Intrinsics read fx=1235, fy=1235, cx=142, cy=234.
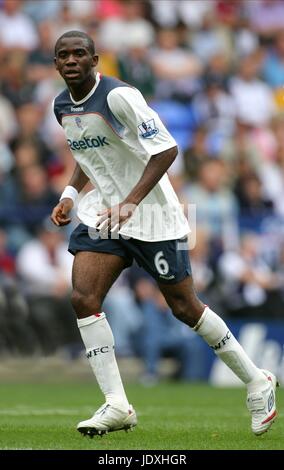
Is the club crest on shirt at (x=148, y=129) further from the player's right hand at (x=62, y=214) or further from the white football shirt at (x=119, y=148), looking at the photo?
the player's right hand at (x=62, y=214)

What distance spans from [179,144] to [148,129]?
10.8 m

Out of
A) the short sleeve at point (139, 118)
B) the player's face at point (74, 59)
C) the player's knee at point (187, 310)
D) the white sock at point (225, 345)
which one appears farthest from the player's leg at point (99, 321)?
the player's face at point (74, 59)

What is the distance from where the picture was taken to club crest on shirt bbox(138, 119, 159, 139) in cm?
776

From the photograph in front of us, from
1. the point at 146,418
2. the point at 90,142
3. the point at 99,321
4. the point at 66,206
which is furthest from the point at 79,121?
the point at 146,418

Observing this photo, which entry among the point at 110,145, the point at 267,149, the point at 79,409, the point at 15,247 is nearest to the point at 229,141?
the point at 267,149

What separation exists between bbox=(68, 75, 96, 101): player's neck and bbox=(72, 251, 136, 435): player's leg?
3.38ft

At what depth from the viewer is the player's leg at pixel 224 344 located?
26.3 ft

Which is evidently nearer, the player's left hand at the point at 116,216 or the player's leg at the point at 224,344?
the player's left hand at the point at 116,216

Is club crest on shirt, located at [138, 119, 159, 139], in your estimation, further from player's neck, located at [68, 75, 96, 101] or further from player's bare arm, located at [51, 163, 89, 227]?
player's bare arm, located at [51, 163, 89, 227]

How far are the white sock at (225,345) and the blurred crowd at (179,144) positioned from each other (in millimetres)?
7346

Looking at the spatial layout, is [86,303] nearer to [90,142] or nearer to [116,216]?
[116,216]

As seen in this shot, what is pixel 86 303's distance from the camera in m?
7.82

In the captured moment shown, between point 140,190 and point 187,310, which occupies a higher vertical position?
point 140,190
